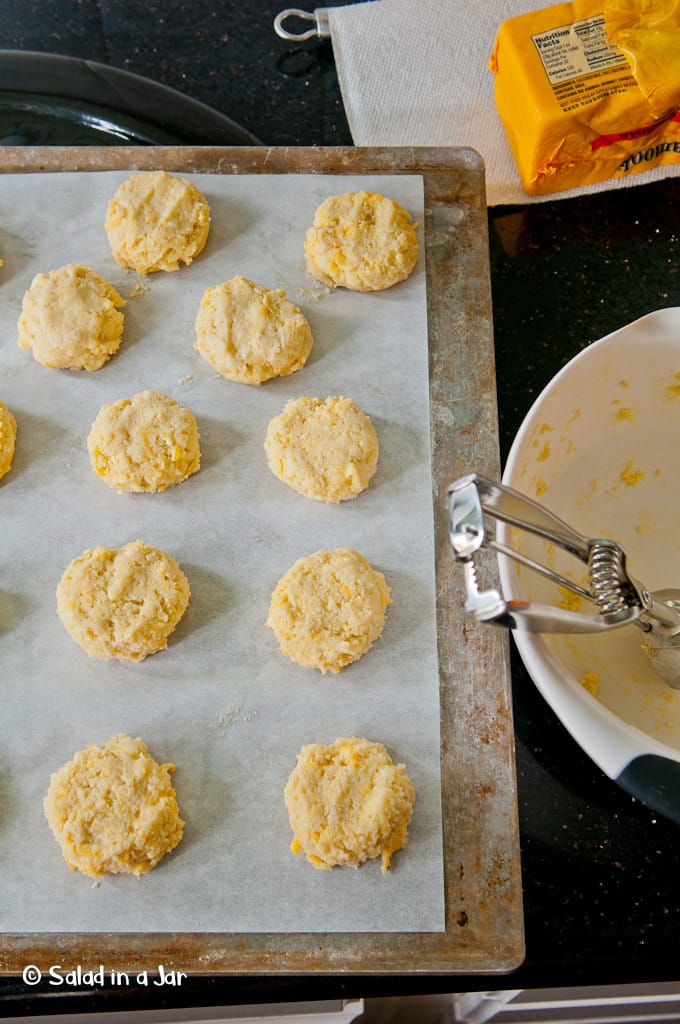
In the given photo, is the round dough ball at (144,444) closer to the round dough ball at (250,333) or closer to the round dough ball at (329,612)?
the round dough ball at (250,333)

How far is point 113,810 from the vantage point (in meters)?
0.98

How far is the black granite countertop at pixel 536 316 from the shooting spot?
100 cm

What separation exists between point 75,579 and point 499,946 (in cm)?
66

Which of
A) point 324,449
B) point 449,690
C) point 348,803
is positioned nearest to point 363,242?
point 324,449

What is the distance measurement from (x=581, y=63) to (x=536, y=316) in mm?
361

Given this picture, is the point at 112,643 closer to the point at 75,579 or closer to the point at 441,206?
the point at 75,579

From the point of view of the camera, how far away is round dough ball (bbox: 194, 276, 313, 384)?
45.6 inches

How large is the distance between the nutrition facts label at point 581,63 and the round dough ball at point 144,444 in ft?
2.34

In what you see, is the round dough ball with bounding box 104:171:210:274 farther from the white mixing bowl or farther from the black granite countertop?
the white mixing bowl

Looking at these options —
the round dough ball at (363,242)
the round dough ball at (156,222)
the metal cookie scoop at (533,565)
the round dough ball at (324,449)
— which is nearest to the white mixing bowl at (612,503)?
the metal cookie scoop at (533,565)

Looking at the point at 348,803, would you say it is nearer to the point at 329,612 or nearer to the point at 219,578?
the point at 329,612

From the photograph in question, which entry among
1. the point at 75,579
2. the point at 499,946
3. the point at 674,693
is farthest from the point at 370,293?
the point at 499,946

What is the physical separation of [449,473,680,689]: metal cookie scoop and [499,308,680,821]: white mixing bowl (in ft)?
0.30

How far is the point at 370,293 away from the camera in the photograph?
4.04ft
